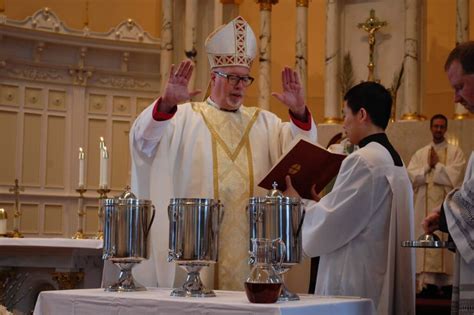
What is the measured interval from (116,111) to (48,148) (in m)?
1.08

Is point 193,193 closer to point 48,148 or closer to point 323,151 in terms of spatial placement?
point 323,151

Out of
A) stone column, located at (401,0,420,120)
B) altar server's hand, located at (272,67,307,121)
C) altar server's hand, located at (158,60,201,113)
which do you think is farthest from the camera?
stone column, located at (401,0,420,120)

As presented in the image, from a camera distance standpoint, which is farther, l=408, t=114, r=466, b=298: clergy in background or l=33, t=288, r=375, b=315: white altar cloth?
l=408, t=114, r=466, b=298: clergy in background

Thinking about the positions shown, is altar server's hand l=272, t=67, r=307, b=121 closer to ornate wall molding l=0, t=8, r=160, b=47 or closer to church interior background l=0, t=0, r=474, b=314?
church interior background l=0, t=0, r=474, b=314

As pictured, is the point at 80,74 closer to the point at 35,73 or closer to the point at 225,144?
the point at 35,73

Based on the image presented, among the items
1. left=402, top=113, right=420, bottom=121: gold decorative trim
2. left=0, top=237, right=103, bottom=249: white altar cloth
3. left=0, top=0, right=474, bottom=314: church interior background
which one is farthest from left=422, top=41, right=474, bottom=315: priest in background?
left=402, top=113, right=420, bottom=121: gold decorative trim

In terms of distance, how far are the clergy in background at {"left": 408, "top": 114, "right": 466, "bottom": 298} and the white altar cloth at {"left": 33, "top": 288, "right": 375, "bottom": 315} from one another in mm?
6676

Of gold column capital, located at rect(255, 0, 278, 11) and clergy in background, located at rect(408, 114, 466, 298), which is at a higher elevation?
gold column capital, located at rect(255, 0, 278, 11)

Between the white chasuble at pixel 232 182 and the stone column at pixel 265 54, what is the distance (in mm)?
7149

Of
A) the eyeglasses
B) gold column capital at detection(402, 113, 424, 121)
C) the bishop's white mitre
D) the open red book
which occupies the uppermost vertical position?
gold column capital at detection(402, 113, 424, 121)

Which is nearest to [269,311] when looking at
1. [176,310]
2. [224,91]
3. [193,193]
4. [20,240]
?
[176,310]

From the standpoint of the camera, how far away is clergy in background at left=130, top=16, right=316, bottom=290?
14.3 feet

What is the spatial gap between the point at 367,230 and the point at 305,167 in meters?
0.41

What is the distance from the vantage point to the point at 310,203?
14.1ft
